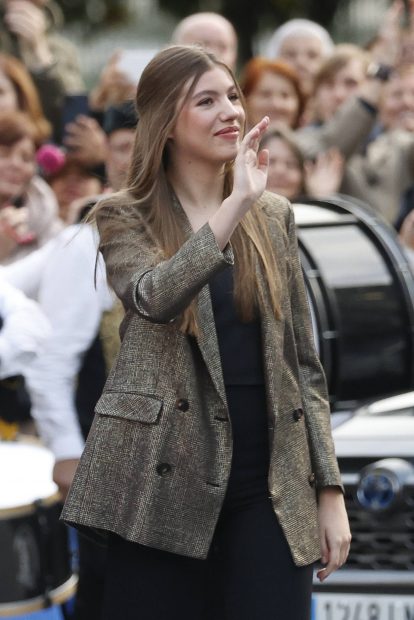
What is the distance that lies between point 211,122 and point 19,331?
166cm

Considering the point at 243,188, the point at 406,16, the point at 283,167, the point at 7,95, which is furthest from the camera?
the point at 406,16

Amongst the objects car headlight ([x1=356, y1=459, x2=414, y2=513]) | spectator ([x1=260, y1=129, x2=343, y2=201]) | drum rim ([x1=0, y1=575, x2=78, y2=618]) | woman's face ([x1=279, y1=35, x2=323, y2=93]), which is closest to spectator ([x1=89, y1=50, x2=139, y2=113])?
woman's face ([x1=279, y1=35, x2=323, y2=93])

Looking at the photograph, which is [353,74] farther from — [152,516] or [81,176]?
[152,516]

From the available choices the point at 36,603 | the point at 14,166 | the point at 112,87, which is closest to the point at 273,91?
the point at 112,87

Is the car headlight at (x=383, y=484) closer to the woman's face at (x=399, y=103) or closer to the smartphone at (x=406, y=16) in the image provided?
the woman's face at (x=399, y=103)

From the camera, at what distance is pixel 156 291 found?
308 centimetres

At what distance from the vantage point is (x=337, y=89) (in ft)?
28.1

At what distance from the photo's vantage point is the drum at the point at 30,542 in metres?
4.57

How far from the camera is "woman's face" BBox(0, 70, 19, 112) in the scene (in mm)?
7895

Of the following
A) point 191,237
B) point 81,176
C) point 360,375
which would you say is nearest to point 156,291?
point 191,237

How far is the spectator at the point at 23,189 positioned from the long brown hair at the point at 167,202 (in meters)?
3.03

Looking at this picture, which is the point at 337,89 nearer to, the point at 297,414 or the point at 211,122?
the point at 211,122

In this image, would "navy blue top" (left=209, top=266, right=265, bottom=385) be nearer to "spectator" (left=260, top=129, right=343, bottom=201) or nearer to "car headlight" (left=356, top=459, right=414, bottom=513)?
"car headlight" (left=356, top=459, right=414, bottom=513)

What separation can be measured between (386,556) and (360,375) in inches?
40.5
